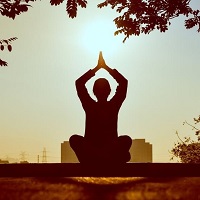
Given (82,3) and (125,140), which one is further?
(82,3)

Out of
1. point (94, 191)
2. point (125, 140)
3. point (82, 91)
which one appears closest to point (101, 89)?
point (82, 91)

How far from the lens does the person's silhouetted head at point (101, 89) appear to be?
7512 mm

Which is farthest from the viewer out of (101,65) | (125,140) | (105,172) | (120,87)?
(101,65)

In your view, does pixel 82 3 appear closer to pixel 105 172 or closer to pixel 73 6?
pixel 73 6

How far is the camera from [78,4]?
25.8ft

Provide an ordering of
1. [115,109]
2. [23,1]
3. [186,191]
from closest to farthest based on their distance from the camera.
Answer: [186,191]
[115,109]
[23,1]

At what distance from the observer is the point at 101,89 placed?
7.51 metres

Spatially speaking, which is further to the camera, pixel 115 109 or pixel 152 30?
pixel 152 30

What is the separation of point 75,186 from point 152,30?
9.06m

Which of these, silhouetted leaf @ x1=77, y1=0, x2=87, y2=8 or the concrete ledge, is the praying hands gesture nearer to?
silhouetted leaf @ x1=77, y1=0, x2=87, y2=8

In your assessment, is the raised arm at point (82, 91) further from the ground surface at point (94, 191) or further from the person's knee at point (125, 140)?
the ground surface at point (94, 191)

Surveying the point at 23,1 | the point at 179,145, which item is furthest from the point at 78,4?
the point at 179,145

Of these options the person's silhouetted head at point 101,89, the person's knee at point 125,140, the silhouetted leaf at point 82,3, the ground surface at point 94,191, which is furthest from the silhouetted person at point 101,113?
the ground surface at point 94,191

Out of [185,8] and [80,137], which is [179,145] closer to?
[185,8]
